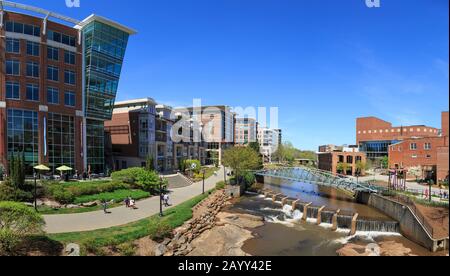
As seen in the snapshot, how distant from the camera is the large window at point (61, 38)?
115 feet

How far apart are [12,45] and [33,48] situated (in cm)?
205

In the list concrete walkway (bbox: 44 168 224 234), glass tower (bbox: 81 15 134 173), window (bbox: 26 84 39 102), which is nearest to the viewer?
concrete walkway (bbox: 44 168 224 234)

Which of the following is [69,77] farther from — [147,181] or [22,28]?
[147,181]

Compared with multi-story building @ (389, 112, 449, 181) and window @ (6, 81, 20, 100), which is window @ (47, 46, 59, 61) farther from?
multi-story building @ (389, 112, 449, 181)

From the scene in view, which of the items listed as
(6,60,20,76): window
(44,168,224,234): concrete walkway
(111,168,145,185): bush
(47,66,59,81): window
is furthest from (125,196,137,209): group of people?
(6,60,20,76): window

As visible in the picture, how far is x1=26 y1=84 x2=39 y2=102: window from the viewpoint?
33.2 m

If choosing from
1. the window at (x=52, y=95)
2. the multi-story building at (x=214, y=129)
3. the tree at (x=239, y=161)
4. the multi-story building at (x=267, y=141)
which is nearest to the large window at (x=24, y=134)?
the window at (x=52, y=95)

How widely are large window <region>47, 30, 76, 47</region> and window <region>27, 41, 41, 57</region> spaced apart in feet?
6.38

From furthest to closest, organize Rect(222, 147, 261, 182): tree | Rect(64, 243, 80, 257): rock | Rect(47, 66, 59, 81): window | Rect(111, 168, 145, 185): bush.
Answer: Rect(222, 147, 261, 182): tree
Rect(47, 66, 59, 81): window
Rect(111, 168, 145, 185): bush
Rect(64, 243, 80, 257): rock

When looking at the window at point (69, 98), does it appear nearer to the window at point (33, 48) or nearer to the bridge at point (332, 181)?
the window at point (33, 48)

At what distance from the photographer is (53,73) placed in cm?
3528
